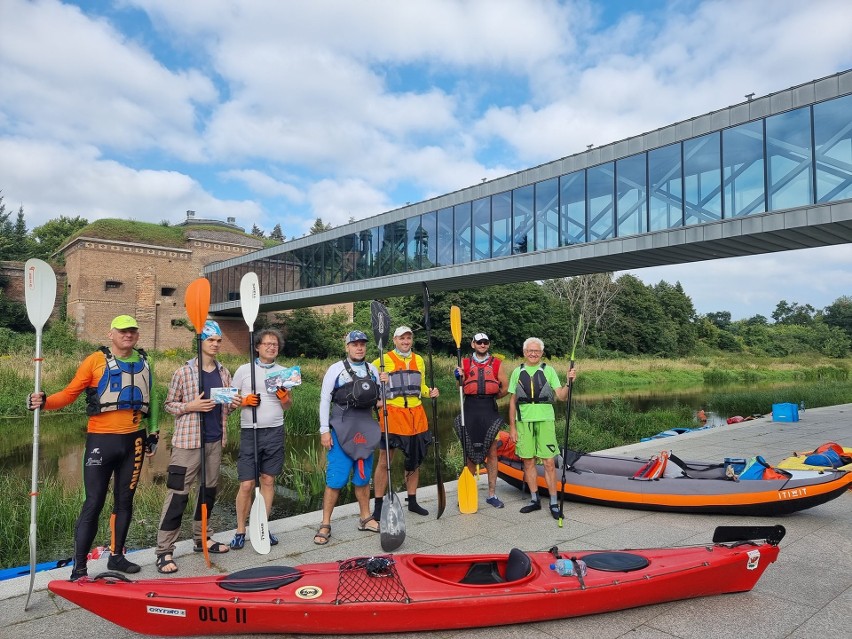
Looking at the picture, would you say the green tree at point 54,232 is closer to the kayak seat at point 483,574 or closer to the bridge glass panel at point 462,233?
the bridge glass panel at point 462,233

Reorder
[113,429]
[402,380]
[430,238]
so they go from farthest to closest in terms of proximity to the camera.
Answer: [430,238], [402,380], [113,429]

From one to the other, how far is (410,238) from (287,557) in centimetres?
1634

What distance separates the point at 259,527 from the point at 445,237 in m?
15.0

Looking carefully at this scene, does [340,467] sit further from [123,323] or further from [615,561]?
[615,561]

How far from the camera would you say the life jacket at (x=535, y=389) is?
5.26 m

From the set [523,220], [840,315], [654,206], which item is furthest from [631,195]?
[840,315]

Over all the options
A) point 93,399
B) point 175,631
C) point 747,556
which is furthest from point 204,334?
point 747,556

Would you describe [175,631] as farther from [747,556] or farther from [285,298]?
[285,298]

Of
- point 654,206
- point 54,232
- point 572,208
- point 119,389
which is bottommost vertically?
point 119,389

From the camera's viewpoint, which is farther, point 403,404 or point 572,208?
point 572,208

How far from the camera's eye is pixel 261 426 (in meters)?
4.36

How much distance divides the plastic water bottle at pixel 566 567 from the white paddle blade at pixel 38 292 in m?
3.61

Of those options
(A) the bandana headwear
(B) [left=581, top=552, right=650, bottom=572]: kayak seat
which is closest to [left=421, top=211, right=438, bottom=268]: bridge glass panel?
(A) the bandana headwear

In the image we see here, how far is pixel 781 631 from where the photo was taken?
2.99 metres
